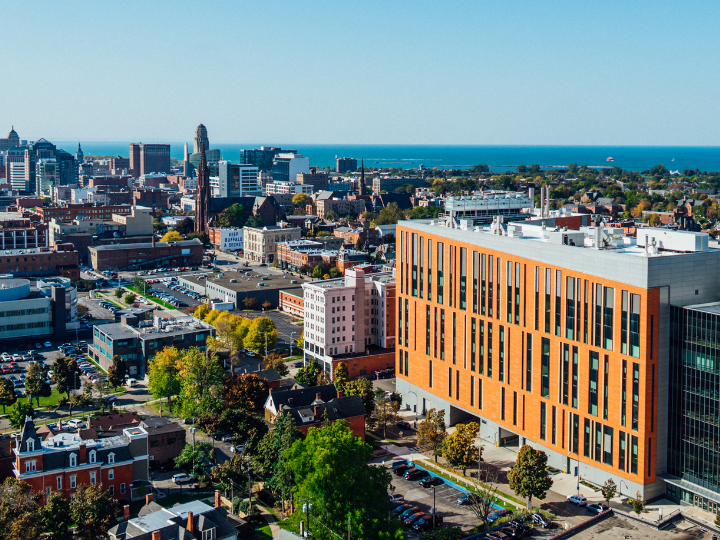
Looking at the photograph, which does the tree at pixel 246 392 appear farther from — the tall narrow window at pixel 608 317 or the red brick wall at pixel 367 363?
the tall narrow window at pixel 608 317

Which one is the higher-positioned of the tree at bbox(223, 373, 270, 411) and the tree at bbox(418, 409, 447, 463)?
the tree at bbox(223, 373, 270, 411)

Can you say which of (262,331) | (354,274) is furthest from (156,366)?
(354,274)

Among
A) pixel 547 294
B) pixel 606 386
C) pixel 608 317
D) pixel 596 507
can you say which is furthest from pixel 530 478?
pixel 547 294

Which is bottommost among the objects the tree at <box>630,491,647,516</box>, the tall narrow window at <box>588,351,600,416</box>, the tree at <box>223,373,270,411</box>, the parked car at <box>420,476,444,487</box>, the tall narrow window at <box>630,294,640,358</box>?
the parked car at <box>420,476,444,487</box>

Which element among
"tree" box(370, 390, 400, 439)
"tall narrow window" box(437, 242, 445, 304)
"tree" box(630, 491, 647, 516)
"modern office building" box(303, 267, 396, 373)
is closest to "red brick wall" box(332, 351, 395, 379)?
"modern office building" box(303, 267, 396, 373)

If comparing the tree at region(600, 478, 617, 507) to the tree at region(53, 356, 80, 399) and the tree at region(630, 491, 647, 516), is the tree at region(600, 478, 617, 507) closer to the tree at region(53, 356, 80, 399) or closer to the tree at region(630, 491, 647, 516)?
the tree at region(630, 491, 647, 516)

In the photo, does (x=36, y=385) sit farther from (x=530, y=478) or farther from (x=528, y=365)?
(x=530, y=478)
